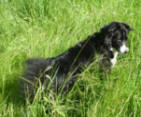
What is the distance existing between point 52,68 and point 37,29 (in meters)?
1.22

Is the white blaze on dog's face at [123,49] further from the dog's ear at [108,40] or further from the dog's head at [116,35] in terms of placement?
the dog's ear at [108,40]

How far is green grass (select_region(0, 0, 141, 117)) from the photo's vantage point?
268 cm

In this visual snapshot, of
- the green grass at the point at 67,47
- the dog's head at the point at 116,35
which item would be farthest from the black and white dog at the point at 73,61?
the green grass at the point at 67,47

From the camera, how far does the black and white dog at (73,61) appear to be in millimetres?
3111

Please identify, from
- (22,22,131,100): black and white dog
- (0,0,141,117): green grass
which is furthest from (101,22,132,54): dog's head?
(0,0,141,117): green grass

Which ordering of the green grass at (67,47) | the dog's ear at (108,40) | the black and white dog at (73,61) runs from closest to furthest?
1. the green grass at (67,47)
2. the black and white dog at (73,61)
3. the dog's ear at (108,40)

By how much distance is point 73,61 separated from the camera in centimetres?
340

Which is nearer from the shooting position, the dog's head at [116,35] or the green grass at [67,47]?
the green grass at [67,47]

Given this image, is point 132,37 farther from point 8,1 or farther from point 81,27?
point 8,1

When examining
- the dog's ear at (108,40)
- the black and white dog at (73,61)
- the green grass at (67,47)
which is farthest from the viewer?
the dog's ear at (108,40)

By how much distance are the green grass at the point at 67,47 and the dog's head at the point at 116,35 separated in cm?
11

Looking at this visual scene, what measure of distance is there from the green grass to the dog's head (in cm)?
11

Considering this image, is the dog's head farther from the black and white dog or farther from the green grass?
the green grass

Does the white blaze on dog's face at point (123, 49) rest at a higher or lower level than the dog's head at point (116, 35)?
lower
